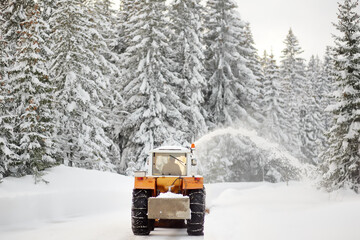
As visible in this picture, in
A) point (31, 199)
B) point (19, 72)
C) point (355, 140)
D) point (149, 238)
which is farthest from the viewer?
point (355, 140)

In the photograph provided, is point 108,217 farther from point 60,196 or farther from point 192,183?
point 192,183

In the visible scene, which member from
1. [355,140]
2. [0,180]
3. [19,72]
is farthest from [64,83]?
[355,140]

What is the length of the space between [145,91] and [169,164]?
16735mm

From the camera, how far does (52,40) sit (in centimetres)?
2375

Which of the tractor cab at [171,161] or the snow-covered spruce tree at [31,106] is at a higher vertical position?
the snow-covered spruce tree at [31,106]

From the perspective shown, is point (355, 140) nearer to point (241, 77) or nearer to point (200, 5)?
point (241, 77)

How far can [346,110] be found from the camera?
1956 centimetres

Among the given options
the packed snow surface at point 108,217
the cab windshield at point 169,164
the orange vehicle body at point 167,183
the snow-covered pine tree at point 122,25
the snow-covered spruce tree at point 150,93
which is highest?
the snow-covered pine tree at point 122,25

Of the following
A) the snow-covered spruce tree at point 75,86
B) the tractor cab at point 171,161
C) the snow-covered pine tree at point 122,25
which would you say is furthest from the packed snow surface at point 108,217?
the snow-covered pine tree at point 122,25

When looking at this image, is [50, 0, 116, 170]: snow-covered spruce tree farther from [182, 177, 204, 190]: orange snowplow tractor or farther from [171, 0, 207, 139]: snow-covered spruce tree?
[182, 177, 204, 190]: orange snowplow tractor

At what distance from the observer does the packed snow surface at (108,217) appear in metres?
8.44

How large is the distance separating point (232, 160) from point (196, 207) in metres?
23.9

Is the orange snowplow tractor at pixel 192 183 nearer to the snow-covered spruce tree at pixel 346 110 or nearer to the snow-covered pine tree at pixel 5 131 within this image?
the snow-covered pine tree at pixel 5 131

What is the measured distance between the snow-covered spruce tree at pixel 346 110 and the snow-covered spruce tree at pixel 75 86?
50.6 feet
